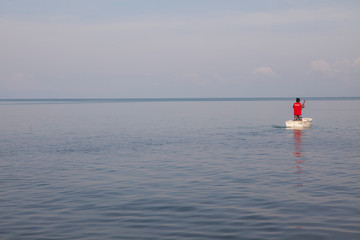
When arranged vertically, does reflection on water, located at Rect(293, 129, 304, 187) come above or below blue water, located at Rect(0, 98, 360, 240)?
below

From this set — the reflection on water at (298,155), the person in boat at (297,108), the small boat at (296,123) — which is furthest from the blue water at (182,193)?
the small boat at (296,123)

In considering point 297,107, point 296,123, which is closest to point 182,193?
point 297,107

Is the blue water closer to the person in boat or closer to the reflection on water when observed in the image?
the reflection on water

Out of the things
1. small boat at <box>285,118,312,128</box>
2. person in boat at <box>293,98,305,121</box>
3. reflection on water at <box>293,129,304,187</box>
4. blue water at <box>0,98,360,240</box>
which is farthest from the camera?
small boat at <box>285,118,312,128</box>

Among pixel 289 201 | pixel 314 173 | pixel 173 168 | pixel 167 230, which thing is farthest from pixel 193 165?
pixel 167 230

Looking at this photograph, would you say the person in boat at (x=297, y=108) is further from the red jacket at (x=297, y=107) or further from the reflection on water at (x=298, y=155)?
the reflection on water at (x=298, y=155)

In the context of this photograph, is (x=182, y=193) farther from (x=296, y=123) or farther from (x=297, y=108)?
(x=296, y=123)

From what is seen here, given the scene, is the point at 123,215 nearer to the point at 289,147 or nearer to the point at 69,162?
the point at 69,162

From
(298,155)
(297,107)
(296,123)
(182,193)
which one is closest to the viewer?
(182,193)

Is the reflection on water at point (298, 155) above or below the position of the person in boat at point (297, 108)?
below

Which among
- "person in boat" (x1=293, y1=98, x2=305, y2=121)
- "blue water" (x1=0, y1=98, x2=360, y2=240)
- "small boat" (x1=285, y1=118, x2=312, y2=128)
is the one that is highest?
"person in boat" (x1=293, y1=98, x2=305, y2=121)

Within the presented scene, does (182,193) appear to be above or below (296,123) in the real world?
below

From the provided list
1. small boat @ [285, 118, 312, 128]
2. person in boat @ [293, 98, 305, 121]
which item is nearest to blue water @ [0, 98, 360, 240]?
person in boat @ [293, 98, 305, 121]

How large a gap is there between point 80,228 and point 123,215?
1.49 m
